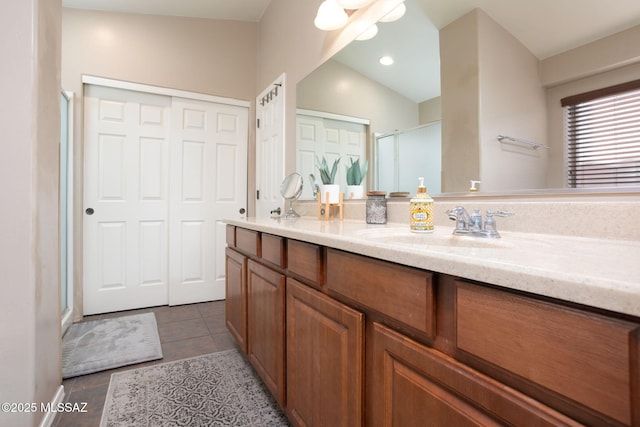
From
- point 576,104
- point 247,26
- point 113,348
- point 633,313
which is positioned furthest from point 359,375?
point 247,26

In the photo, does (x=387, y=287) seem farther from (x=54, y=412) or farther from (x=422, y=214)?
(x=54, y=412)

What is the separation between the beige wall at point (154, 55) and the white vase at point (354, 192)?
1.82 m

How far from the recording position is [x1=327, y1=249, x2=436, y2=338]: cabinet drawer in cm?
61

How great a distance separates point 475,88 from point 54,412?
2258 mm

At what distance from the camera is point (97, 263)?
277 centimetres

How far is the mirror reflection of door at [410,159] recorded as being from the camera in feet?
4.33

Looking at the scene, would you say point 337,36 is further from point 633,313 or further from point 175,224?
point 175,224

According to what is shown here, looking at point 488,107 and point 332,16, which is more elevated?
point 332,16

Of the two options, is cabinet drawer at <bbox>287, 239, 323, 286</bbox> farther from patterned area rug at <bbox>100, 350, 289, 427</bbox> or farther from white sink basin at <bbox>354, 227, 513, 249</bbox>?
patterned area rug at <bbox>100, 350, 289, 427</bbox>

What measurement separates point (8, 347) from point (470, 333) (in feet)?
5.29

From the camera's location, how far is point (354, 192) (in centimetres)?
184

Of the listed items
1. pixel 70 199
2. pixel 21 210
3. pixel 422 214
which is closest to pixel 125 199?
pixel 70 199

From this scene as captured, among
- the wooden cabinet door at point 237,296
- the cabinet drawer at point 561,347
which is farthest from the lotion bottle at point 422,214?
the wooden cabinet door at point 237,296

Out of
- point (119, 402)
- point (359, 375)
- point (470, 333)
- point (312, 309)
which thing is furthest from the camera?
point (119, 402)
